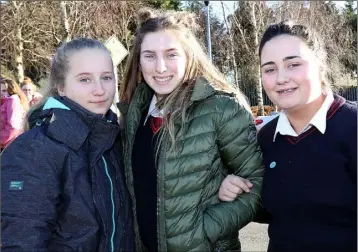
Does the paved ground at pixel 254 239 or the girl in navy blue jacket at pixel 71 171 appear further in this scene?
the paved ground at pixel 254 239

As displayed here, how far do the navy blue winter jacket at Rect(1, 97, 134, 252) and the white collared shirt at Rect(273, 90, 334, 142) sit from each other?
0.87m

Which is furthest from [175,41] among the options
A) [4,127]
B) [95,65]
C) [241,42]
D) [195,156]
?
[241,42]

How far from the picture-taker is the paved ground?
4816mm

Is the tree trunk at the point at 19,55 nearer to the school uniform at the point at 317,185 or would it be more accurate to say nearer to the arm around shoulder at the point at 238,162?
the arm around shoulder at the point at 238,162

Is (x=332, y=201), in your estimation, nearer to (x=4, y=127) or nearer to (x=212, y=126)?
(x=212, y=126)

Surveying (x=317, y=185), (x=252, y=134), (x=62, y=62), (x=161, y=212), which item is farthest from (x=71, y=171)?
(x=317, y=185)

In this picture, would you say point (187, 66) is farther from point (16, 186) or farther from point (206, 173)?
point (16, 186)

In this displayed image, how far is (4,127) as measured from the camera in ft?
22.2

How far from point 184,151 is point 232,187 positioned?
0.31m

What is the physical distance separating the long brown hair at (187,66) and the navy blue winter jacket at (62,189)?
0.42 metres

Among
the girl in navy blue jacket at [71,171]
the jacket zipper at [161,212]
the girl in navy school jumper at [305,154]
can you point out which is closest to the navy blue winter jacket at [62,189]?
the girl in navy blue jacket at [71,171]

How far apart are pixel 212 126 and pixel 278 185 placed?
1.49 feet

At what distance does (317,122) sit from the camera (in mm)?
2043

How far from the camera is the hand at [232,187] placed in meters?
2.29
